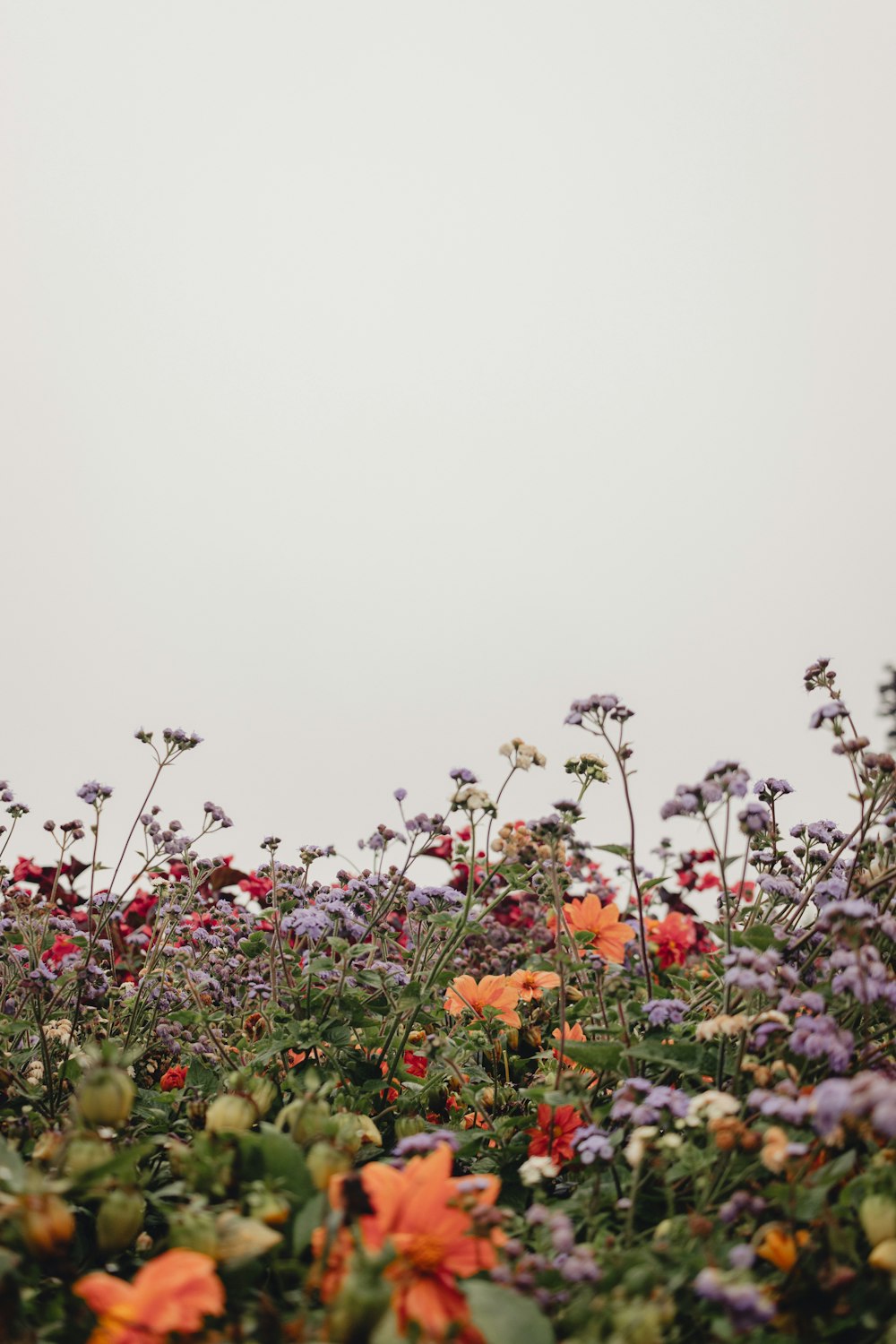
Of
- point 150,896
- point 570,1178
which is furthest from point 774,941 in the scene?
point 150,896

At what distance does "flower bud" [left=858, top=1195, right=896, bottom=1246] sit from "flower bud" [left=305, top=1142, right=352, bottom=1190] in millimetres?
713

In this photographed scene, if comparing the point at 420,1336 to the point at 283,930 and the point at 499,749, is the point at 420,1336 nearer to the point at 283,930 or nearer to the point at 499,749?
the point at 499,749

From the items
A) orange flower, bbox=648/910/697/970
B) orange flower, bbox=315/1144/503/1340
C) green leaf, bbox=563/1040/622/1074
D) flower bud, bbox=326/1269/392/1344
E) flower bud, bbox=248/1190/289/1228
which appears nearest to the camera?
flower bud, bbox=326/1269/392/1344

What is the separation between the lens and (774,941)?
78.0 inches

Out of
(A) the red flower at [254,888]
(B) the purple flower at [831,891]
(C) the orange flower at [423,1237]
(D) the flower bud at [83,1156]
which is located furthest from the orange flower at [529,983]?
(A) the red flower at [254,888]

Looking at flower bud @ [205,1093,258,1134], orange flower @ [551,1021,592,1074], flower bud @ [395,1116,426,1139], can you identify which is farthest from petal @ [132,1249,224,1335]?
orange flower @ [551,1021,592,1074]

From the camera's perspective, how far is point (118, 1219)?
1.31m

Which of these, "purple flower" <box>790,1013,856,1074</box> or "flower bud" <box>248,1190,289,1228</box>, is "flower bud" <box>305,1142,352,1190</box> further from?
"purple flower" <box>790,1013,856,1074</box>

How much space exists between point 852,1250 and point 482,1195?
1.72 feet

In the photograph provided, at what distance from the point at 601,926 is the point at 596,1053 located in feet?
3.16

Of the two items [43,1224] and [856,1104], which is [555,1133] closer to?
[856,1104]

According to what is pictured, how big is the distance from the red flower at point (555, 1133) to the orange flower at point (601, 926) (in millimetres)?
714

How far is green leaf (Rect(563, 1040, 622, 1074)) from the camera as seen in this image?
1.79m

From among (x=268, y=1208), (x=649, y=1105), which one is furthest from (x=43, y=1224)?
(x=649, y=1105)
